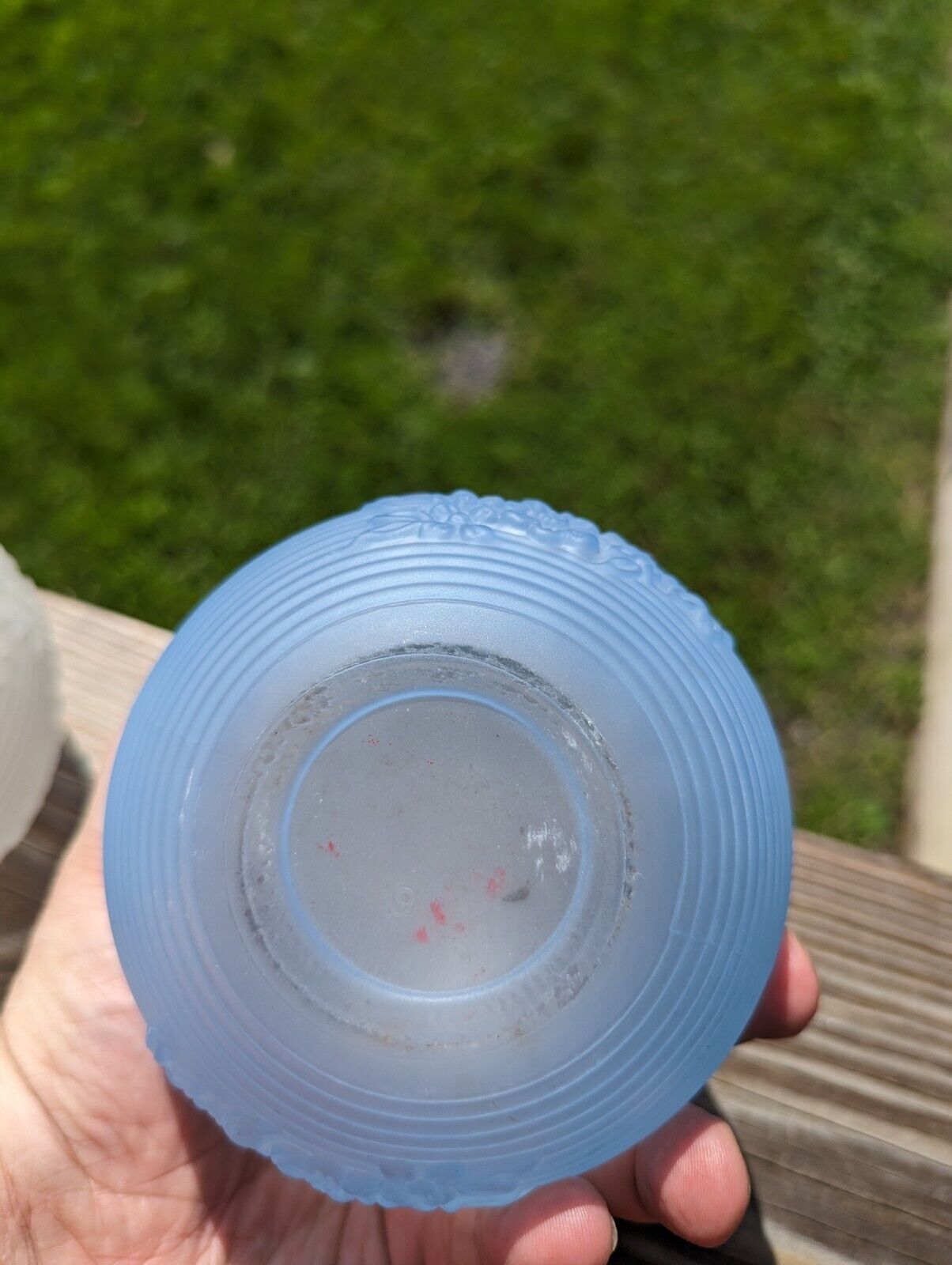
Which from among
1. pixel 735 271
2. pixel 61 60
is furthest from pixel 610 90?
pixel 61 60

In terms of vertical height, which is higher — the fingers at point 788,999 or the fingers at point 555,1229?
the fingers at point 788,999

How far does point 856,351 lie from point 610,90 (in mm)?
801

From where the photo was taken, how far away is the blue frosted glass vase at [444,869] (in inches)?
36.2

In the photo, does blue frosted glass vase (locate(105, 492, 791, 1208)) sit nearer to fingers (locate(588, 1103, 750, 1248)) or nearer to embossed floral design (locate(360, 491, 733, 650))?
embossed floral design (locate(360, 491, 733, 650))

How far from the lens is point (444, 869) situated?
960mm

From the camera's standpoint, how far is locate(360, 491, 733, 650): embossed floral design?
39.6 inches

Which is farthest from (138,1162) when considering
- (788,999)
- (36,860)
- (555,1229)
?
(788,999)

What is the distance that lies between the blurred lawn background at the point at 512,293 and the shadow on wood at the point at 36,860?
845 mm

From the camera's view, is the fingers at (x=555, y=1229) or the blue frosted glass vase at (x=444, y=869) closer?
the blue frosted glass vase at (x=444, y=869)

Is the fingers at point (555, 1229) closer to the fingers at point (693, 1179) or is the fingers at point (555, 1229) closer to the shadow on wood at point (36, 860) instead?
the fingers at point (693, 1179)

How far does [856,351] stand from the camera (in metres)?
2.28

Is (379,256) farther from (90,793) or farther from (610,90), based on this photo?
(90,793)

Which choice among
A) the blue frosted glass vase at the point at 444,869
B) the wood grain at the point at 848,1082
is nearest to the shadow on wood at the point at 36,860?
the wood grain at the point at 848,1082

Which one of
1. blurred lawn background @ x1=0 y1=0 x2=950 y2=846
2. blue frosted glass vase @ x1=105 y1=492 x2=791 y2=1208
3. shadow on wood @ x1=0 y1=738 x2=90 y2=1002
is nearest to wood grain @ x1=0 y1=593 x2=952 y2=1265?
shadow on wood @ x1=0 y1=738 x2=90 y2=1002
